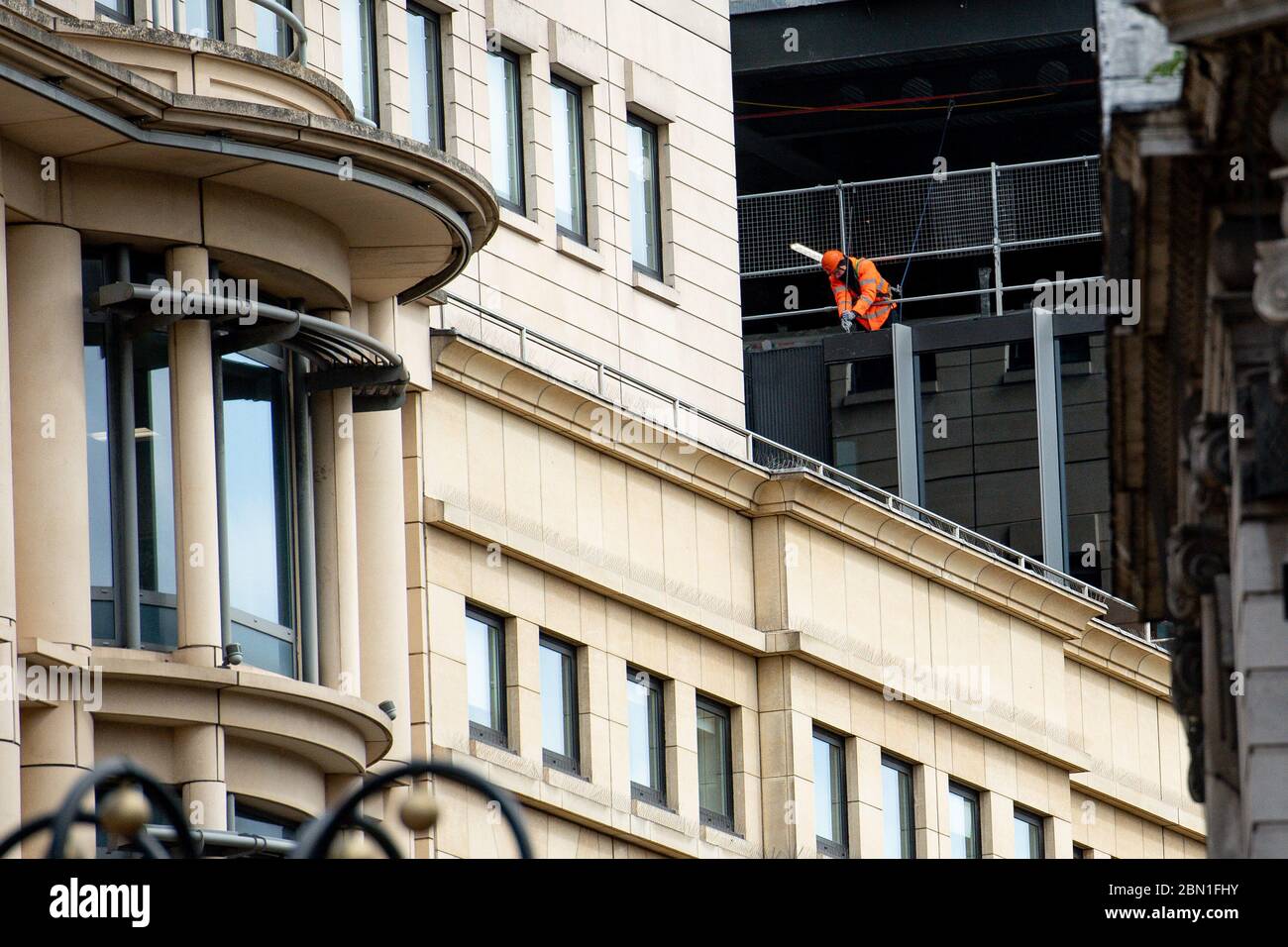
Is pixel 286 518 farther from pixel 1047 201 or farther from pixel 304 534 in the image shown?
pixel 1047 201

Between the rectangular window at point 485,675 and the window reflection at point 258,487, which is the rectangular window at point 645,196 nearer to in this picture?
the rectangular window at point 485,675

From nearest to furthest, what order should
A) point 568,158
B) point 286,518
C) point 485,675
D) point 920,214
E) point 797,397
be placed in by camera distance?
point 286,518 → point 485,675 → point 568,158 → point 797,397 → point 920,214

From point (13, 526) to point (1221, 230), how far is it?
43.5 feet

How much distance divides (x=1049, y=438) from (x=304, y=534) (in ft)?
117

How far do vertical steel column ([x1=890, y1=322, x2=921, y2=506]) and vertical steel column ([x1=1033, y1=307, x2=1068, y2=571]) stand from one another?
245 centimetres

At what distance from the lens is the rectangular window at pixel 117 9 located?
39469 mm

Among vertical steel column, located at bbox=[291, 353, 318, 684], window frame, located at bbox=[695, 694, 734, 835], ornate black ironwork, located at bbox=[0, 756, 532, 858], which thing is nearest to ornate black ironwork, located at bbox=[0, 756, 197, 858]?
ornate black ironwork, located at bbox=[0, 756, 532, 858]

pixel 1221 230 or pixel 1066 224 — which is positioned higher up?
pixel 1066 224

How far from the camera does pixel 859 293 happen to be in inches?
2911

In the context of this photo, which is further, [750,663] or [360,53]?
[750,663]

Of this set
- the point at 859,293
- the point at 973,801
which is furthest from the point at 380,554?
the point at 859,293

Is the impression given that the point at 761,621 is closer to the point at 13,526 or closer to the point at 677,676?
the point at 677,676

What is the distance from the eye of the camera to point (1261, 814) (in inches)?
1005
